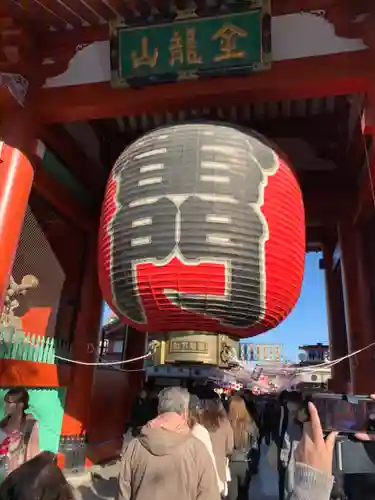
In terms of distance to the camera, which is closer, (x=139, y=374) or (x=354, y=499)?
(x=354, y=499)

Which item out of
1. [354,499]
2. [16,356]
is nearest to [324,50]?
[354,499]

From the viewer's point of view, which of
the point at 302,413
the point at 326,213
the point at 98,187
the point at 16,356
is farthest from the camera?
the point at 98,187

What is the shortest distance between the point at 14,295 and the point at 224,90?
3.10 m

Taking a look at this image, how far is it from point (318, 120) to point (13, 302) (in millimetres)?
3834

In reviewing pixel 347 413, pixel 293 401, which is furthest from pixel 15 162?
pixel 347 413

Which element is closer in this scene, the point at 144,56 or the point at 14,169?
the point at 144,56

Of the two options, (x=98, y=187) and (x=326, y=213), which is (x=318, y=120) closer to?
(x=326, y=213)

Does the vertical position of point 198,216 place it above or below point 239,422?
above

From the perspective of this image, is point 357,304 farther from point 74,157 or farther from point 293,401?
point 74,157

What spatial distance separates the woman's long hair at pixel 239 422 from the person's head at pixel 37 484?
9.12 ft

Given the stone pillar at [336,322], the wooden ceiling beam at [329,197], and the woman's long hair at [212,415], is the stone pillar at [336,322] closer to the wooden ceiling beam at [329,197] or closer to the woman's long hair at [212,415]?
the wooden ceiling beam at [329,197]

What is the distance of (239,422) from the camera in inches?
156

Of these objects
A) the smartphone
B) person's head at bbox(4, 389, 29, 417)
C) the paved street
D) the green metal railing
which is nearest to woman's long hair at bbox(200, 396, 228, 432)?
the smartphone

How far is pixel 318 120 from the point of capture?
15.6 feet
